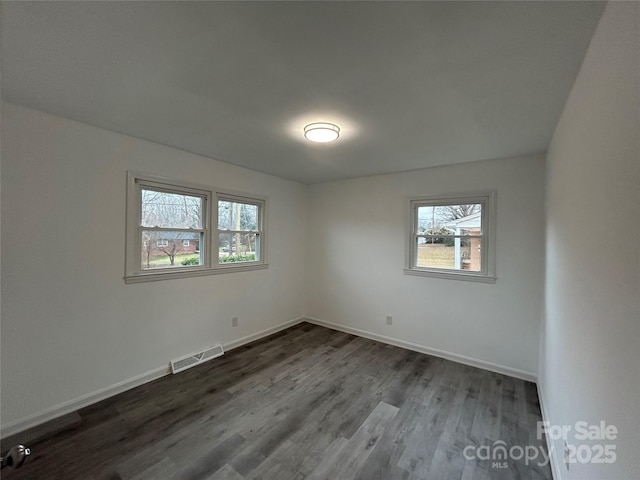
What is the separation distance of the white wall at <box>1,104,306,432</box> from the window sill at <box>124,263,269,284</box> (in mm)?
62

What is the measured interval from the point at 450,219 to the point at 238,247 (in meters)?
2.94

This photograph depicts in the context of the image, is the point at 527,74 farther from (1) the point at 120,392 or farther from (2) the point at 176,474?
(1) the point at 120,392

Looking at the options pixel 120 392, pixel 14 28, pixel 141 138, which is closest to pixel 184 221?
pixel 141 138

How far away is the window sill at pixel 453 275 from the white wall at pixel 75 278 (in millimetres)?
2780

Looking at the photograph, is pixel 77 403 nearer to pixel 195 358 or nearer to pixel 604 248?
pixel 195 358

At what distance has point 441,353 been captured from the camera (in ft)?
11.1

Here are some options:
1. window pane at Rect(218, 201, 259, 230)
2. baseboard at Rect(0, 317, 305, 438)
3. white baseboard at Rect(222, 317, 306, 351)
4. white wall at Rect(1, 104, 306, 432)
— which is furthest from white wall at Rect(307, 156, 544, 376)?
baseboard at Rect(0, 317, 305, 438)

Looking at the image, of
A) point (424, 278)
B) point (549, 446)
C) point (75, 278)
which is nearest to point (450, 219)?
point (424, 278)

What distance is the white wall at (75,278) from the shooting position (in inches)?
78.0

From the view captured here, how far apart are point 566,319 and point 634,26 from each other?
1.52 meters

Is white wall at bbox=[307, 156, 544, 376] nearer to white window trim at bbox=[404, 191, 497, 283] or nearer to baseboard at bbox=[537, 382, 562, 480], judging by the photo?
white window trim at bbox=[404, 191, 497, 283]

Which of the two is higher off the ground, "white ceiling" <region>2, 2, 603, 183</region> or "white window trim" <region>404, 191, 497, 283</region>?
"white ceiling" <region>2, 2, 603, 183</region>

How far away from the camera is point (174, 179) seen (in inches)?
114

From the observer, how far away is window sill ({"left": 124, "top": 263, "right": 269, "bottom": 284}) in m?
2.63
